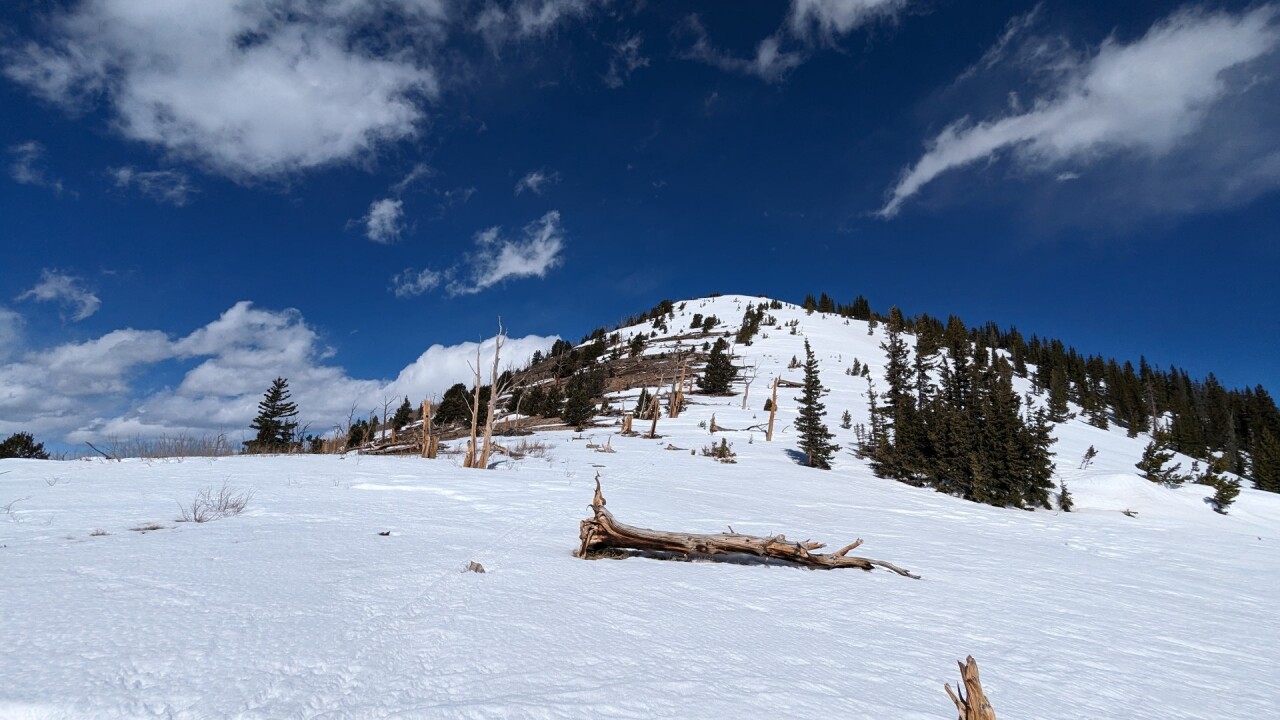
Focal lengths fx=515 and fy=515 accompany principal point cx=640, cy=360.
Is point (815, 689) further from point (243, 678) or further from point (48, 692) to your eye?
point (48, 692)

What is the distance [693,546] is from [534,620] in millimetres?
2748

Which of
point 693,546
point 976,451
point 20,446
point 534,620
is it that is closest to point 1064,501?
point 976,451

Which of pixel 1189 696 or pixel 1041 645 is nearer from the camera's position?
pixel 1189 696

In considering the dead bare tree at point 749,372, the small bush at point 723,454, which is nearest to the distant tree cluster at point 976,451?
the small bush at point 723,454

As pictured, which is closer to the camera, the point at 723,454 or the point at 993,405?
the point at 993,405

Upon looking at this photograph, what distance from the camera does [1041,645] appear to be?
3746mm

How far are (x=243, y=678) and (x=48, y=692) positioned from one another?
56 centimetres

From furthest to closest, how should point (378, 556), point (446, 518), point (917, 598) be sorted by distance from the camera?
1. point (446, 518)
2. point (917, 598)
3. point (378, 556)

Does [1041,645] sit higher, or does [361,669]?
[361,669]

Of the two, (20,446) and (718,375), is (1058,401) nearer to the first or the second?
(718,375)

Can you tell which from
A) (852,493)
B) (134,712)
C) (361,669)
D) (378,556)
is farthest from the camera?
(852,493)

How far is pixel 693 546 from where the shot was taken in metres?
5.60

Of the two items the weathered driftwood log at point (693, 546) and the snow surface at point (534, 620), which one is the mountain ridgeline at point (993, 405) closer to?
the snow surface at point (534, 620)

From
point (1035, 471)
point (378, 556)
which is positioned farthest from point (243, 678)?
point (1035, 471)
